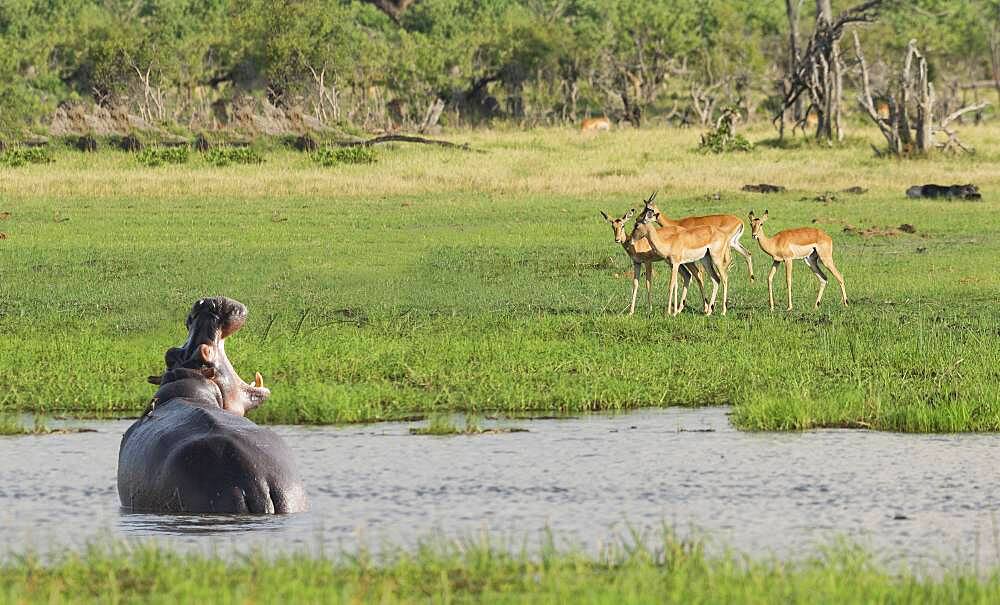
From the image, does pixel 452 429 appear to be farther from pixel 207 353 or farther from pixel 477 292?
pixel 477 292

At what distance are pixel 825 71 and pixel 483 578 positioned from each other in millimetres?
43214

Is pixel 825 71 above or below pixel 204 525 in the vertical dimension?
above

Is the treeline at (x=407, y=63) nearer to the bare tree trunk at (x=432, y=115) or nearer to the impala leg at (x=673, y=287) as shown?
the bare tree trunk at (x=432, y=115)

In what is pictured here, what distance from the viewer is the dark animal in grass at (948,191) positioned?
31.8 m

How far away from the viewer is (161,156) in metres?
40.0

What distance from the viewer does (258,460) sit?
7.92 metres

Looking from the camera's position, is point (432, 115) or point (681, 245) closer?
point (681, 245)

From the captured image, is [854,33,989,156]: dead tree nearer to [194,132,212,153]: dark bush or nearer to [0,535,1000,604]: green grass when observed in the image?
[194,132,212,153]: dark bush

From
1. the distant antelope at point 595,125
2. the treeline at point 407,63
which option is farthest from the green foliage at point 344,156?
the distant antelope at point 595,125

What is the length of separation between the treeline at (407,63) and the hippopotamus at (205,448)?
37.8m

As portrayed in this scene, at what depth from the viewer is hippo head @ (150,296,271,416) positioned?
8547mm

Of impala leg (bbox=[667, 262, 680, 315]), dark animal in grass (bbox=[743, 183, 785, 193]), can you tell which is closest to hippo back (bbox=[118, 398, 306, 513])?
impala leg (bbox=[667, 262, 680, 315])

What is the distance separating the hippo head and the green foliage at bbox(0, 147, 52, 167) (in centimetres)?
3194

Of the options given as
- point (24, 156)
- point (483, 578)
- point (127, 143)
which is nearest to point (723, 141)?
point (127, 143)
